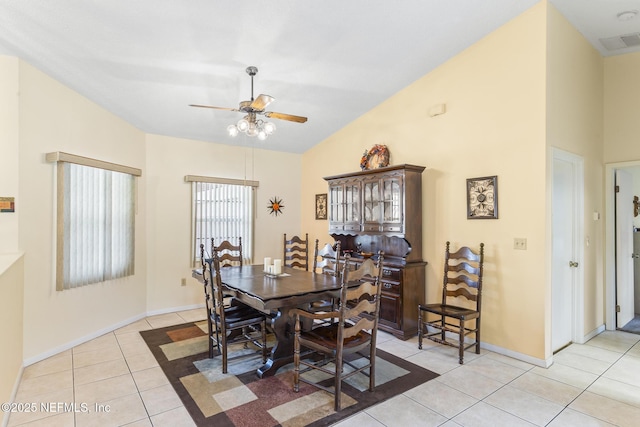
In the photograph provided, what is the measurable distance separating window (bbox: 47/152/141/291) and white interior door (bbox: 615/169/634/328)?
6.35m

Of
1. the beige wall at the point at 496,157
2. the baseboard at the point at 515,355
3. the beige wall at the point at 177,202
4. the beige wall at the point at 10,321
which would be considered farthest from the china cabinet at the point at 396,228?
the beige wall at the point at 10,321

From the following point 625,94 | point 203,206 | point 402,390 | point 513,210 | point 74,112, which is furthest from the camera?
point 203,206

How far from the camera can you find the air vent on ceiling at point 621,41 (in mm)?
3737

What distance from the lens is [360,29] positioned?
327 cm

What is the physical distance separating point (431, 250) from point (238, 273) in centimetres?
231

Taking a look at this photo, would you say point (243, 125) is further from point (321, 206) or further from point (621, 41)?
point (621, 41)

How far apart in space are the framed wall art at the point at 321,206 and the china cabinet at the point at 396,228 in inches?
48.0

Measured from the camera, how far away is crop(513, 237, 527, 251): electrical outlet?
131 inches

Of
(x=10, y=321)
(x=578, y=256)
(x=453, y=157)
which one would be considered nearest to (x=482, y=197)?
(x=453, y=157)

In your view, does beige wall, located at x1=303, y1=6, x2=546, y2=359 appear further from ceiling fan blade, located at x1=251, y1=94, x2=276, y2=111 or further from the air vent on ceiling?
ceiling fan blade, located at x1=251, y1=94, x2=276, y2=111

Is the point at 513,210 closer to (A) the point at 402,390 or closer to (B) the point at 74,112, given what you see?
(A) the point at 402,390

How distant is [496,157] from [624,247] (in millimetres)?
2545

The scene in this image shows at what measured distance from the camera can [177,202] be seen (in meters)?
5.13

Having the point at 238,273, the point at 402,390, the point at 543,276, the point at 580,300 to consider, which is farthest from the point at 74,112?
the point at 580,300
